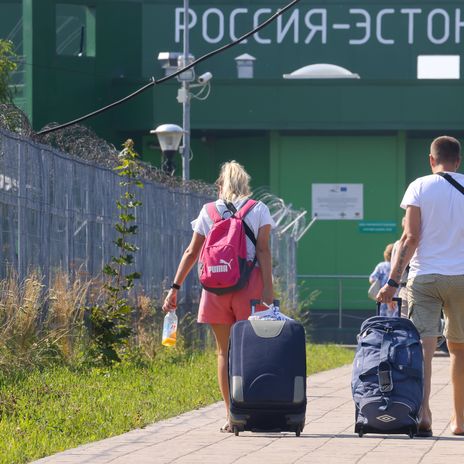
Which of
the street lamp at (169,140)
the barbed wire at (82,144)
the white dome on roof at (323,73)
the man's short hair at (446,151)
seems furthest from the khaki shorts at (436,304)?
the white dome on roof at (323,73)

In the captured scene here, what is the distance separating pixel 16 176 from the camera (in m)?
13.8

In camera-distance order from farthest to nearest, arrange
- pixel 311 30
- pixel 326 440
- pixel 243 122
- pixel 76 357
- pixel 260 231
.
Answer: pixel 311 30
pixel 243 122
pixel 76 357
pixel 260 231
pixel 326 440

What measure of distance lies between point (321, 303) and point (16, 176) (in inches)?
796

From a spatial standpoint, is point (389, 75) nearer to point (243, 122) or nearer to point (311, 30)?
point (311, 30)

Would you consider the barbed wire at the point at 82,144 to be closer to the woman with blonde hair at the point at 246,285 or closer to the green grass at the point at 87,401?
the green grass at the point at 87,401

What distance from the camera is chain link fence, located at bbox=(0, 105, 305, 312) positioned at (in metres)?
13.9

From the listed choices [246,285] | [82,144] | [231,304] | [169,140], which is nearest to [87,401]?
[231,304]

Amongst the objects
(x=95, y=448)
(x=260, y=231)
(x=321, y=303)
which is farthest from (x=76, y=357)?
(x=321, y=303)

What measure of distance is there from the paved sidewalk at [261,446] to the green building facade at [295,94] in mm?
23966

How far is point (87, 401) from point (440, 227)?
9.94 ft

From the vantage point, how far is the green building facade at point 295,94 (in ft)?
120

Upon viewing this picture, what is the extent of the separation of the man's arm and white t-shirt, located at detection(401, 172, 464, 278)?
53mm

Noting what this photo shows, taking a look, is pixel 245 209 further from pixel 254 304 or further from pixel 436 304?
pixel 436 304

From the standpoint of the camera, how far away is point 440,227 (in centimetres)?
981
